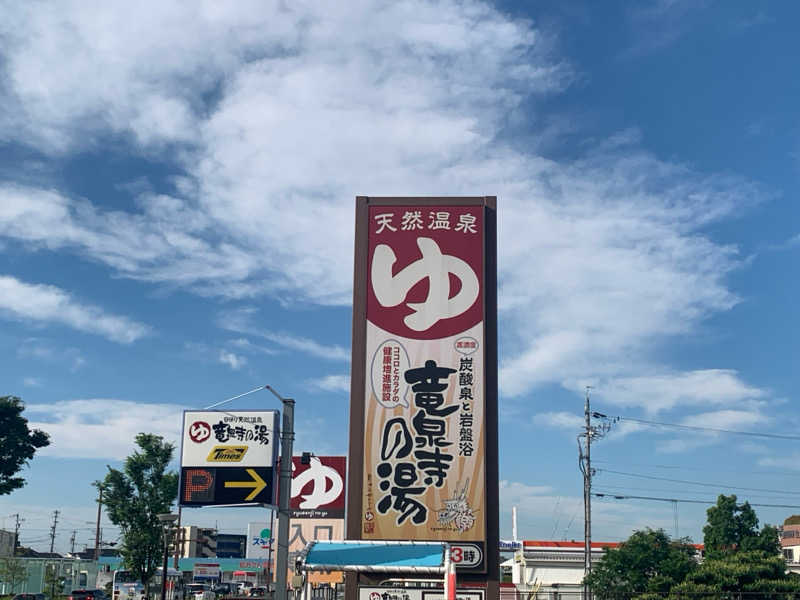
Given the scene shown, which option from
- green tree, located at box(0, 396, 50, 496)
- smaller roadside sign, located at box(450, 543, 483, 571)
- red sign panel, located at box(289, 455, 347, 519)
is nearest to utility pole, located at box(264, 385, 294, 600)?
smaller roadside sign, located at box(450, 543, 483, 571)

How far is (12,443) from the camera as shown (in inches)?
3007

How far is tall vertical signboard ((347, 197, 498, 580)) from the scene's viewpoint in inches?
1003

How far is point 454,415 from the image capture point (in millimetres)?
26109

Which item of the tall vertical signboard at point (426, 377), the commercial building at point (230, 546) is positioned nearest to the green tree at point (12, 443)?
the tall vertical signboard at point (426, 377)

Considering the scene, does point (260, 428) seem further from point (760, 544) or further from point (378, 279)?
point (760, 544)

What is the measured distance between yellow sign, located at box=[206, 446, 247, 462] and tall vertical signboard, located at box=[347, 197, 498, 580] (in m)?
4.52

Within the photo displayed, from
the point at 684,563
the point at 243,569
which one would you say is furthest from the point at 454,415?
the point at 243,569

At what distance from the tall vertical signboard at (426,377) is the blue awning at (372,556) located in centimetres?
258

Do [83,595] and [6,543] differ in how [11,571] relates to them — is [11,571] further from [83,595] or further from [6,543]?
[6,543]

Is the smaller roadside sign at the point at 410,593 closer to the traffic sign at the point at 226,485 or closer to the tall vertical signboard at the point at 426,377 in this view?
the tall vertical signboard at the point at 426,377

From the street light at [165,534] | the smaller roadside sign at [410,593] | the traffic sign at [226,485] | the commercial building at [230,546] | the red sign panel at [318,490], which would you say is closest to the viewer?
the traffic sign at [226,485]

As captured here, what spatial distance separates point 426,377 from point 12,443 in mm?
63582

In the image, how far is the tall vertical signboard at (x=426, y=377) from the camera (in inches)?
1003

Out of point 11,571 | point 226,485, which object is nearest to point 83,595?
point 11,571
